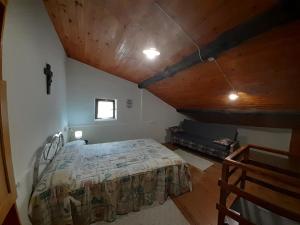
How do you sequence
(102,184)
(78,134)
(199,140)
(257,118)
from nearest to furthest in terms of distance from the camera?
1. (102,184)
2. (257,118)
3. (78,134)
4. (199,140)

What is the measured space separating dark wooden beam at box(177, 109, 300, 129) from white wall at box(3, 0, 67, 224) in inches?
136

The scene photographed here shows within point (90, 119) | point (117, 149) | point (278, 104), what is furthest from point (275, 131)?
point (90, 119)

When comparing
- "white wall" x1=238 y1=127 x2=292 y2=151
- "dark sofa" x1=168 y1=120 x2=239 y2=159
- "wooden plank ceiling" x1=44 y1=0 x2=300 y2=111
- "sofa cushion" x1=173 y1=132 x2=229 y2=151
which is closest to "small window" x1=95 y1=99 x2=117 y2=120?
"wooden plank ceiling" x1=44 y1=0 x2=300 y2=111

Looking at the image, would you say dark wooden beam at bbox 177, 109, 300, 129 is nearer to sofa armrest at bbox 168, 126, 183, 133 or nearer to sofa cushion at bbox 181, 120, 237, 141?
sofa cushion at bbox 181, 120, 237, 141

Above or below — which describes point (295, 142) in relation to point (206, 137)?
above

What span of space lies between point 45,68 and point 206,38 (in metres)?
1.97

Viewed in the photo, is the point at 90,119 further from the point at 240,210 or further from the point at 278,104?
the point at 278,104

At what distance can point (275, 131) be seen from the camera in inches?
122

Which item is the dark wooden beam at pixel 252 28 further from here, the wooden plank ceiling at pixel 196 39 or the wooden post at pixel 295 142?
the wooden post at pixel 295 142

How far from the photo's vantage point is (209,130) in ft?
13.0

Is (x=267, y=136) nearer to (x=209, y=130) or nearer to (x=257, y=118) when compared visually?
(x=257, y=118)

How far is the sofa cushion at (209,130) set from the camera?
3540 millimetres

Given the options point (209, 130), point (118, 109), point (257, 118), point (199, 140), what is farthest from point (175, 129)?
point (257, 118)

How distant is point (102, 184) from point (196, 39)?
79.8 inches
